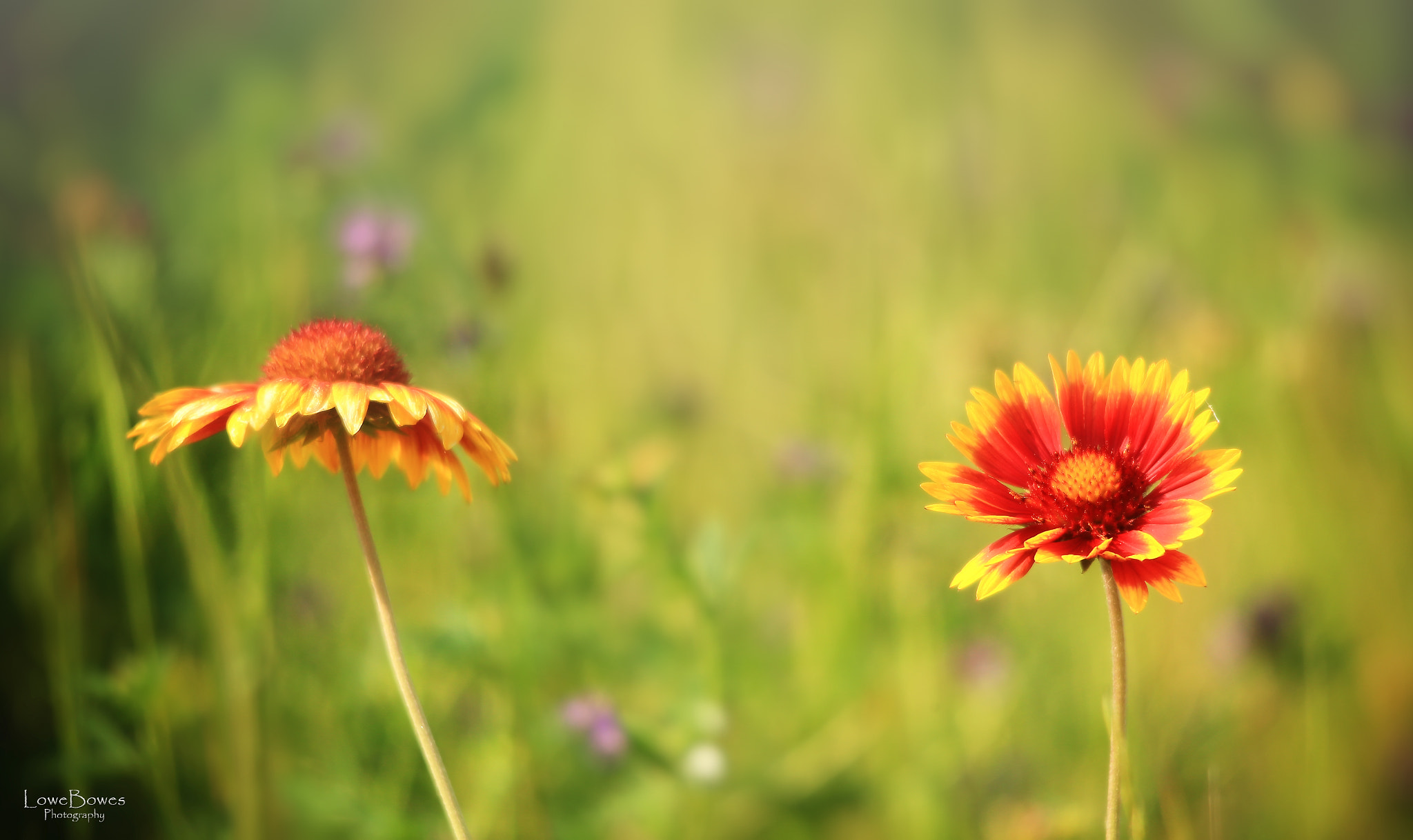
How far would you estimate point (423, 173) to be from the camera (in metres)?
1.16

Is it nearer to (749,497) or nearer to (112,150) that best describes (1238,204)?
(749,497)

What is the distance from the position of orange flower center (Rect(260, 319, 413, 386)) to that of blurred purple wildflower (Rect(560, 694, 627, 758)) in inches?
12.4

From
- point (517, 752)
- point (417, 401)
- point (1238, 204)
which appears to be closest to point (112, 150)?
point (517, 752)

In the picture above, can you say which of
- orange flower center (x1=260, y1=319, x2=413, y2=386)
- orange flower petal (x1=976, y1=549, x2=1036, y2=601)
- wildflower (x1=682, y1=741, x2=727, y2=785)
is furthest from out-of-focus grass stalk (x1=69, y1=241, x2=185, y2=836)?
orange flower petal (x1=976, y1=549, x2=1036, y2=601)

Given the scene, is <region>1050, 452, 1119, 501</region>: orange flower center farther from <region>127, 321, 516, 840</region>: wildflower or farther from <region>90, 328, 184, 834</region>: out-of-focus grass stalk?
<region>90, 328, 184, 834</region>: out-of-focus grass stalk

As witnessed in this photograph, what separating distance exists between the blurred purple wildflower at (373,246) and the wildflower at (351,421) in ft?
1.15

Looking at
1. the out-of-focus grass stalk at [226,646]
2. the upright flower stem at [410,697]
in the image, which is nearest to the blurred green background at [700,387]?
the out-of-focus grass stalk at [226,646]

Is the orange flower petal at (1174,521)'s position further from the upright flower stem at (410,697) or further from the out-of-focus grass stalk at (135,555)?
the out-of-focus grass stalk at (135,555)

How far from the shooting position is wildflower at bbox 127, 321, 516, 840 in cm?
26

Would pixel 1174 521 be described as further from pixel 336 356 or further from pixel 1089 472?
pixel 336 356

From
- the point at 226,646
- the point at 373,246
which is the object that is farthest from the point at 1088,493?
the point at 373,246

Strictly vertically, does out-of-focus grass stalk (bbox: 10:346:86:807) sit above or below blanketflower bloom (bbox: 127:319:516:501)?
above

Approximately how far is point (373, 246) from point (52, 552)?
0.30m

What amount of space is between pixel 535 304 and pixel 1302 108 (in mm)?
1042
